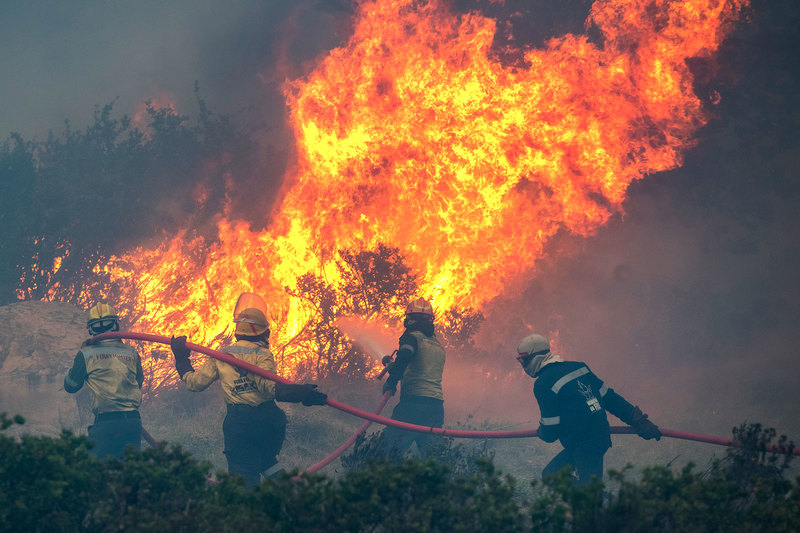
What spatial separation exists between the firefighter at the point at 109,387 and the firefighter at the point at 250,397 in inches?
26.2

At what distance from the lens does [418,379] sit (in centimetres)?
857

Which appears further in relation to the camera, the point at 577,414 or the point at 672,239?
the point at 672,239

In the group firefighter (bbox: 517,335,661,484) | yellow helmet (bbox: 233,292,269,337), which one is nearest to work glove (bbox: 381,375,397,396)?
yellow helmet (bbox: 233,292,269,337)

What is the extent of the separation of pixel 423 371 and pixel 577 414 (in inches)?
102

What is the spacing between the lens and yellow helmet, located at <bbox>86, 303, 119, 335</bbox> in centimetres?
746

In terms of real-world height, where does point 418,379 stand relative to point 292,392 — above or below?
above

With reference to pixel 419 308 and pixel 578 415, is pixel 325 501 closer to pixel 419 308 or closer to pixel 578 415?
pixel 578 415

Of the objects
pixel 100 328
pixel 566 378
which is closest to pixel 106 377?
pixel 100 328

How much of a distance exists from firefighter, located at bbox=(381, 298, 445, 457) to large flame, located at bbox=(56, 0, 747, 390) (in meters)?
4.21

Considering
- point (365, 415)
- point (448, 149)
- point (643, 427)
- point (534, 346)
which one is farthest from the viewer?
point (448, 149)

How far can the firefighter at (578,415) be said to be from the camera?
21.3 feet

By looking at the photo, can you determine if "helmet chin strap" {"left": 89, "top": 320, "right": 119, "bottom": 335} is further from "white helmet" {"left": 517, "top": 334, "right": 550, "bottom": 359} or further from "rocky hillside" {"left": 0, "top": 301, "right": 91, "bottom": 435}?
"white helmet" {"left": 517, "top": 334, "right": 550, "bottom": 359}

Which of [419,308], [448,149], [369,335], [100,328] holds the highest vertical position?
[448,149]

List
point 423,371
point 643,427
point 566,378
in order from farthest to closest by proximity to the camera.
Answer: point 423,371 < point 643,427 < point 566,378
